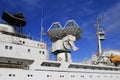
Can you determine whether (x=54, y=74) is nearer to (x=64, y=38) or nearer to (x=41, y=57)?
(x=41, y=57)

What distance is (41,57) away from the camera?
26344 mm

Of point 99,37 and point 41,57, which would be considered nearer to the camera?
point 41,57

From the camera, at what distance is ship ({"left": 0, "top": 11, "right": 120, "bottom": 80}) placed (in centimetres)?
2269

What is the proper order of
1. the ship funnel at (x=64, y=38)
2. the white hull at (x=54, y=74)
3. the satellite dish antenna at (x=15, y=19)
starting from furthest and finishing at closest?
the ship funnel at (x=64, y=38), the satellite dish antenna at (x=15, y=19), the white hull at (x=54, y=74)

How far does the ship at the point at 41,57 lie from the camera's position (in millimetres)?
22688

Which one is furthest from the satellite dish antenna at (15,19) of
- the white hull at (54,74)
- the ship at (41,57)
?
the white hull at (54,74)

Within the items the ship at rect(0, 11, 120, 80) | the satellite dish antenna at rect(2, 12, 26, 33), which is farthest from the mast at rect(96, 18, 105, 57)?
the satellite dish antenna at rect(2, 12, 26, 33)

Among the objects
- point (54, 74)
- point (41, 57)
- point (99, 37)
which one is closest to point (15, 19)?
point (41, 57)

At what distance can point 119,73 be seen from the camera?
35906 mm

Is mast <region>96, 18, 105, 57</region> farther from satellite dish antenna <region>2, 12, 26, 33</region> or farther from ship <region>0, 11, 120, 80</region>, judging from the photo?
satellite dish antenna <region>2, 12, 26, 33</region>

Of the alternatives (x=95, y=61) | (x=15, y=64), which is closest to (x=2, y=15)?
(x=15, y=64)

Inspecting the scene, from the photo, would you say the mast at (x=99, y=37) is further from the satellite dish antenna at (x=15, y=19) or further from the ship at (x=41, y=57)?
the satellite dish antenna at (x=15, y=19)

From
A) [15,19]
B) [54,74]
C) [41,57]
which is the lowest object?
[54,74]

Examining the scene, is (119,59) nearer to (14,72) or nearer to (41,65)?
(41,65)
